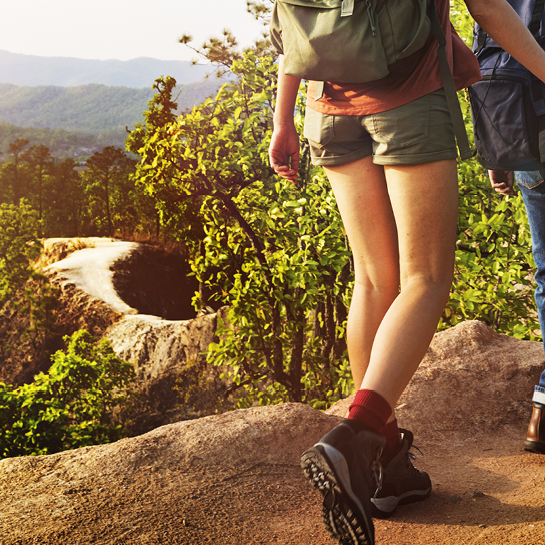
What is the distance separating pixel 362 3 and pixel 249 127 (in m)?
3.16

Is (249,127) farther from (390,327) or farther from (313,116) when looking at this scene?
(390,327)

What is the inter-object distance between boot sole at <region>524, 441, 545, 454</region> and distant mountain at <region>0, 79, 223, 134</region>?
65.6 meters

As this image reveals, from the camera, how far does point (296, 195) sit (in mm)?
4477

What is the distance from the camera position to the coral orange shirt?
52.5 inches

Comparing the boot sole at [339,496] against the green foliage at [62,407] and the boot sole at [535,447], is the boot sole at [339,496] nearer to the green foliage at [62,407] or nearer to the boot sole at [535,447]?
the boot sole at [535,447]

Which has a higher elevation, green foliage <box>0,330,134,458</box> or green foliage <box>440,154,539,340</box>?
green foliage <box>440,154,539,340</box>

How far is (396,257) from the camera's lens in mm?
1520

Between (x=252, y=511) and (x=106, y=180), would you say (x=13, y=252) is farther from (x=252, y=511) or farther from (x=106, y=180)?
(x=252, y=511)

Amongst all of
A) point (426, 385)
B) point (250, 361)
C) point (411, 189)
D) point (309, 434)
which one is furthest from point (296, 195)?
point (411, 189)

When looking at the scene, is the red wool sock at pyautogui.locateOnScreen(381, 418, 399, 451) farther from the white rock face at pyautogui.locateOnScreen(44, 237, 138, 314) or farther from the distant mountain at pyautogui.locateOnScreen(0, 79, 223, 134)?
the distant mountain at pyautogui.locateOnScreen(0, 79, 223, 134)

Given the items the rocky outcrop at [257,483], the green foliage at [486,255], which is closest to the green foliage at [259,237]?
the green foliage at [486,255]

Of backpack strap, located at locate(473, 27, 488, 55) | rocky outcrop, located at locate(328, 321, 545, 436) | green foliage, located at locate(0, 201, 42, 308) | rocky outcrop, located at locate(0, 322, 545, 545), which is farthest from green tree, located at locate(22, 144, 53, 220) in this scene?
backpack strap, located at locate(473, 27, 488, 55)

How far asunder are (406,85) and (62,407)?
17.7 ft

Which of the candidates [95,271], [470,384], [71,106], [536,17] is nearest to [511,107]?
[536,17]
